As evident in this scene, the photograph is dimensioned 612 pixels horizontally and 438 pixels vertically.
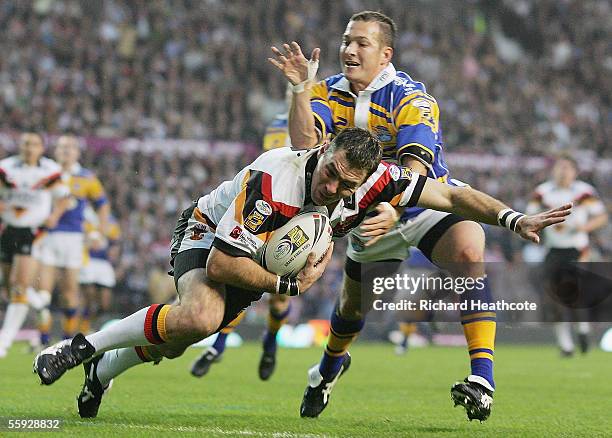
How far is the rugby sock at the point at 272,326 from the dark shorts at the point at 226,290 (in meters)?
3.60

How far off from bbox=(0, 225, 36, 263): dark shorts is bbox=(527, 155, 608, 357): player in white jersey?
6268 mm

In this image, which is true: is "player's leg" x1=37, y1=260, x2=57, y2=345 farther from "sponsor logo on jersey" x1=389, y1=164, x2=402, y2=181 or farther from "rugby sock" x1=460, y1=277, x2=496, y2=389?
"sponsor logo on jersey" x1=389, y1=164, x2=402, y2=181

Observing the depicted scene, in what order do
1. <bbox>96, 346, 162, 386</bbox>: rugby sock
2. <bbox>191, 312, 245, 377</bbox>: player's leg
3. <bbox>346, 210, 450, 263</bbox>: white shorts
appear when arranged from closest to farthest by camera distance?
<bbox>96, 346, 162, 386</bbox>: rugby sock, <bbox>346, 210, 450, 263</bbox>: white shorts, <bbox>191, 312, 245, 377</bbox>: player's leg

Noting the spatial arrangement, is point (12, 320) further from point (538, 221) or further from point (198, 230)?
point (538, 221)

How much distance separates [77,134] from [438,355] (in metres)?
8.91

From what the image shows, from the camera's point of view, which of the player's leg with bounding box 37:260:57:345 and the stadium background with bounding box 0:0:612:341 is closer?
the player's leg with bounding box 37:260:57:345

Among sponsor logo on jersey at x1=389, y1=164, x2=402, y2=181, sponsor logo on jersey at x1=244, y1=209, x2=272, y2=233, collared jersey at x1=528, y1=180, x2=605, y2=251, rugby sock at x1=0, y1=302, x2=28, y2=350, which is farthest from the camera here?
→ collared jersey at x1=528, y1=180, x2=605, y2=251

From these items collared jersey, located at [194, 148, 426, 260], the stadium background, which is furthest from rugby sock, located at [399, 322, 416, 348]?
collared jersey, located at [194, 148, 426, 260]

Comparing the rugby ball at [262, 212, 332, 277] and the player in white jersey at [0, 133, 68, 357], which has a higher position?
the player in white jersey at [0, 133, 68, 357]

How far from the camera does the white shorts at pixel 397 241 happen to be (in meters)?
6.60

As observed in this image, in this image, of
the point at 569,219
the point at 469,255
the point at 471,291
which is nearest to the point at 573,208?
the point at 569,219

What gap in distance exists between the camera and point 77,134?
65.7ft

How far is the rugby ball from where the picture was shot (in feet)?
17.2

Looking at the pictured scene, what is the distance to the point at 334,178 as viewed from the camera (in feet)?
16.6
